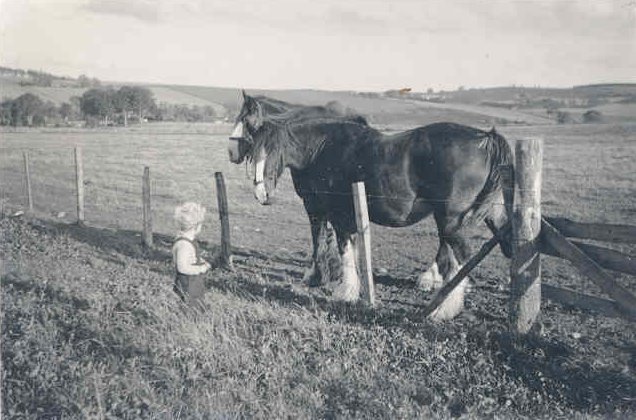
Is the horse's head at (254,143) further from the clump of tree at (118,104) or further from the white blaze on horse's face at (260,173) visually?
the clump of tree at (118,104)

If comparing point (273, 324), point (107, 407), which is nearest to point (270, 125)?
point (273, 324)

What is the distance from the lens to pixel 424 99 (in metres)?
6.58

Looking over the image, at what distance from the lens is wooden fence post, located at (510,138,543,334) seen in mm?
4465

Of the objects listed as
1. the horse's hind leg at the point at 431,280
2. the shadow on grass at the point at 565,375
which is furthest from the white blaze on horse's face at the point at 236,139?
the shadow on grass at the point at 565,375

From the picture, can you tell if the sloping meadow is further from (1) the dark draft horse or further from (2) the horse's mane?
(2) the horse's mane

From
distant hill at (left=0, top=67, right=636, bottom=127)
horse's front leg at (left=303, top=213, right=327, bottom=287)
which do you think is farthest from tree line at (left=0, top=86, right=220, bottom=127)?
horse's front leg at (left=303, top=213, right=327, bottom=287)

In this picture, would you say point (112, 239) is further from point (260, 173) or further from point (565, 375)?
Answer: point (565, 375)

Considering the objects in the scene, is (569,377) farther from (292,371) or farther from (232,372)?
(232,372)

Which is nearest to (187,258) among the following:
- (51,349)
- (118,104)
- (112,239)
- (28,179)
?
(51,349)

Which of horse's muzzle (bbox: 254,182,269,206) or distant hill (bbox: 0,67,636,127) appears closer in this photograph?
distant hill (bbox: 0,67,636,127)

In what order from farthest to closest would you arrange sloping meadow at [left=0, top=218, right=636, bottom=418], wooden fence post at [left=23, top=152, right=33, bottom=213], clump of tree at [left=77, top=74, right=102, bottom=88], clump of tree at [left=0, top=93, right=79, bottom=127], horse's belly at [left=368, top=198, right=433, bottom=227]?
wooden fence post at [left=23, top=152, right=33, bottom=213]
clump of tree at [left=0, top=93, right=79, bottom=127]
clump of tree at [left=77, top=74, right=102, bottom=88]
horse's belly at [left=368, top=198, right=433, bottom=227]
sloping meadow at [left=0, top=218, right=636, bottom=418]

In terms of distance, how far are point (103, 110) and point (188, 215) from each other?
4384 mm

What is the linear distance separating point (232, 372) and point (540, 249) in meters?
2.92

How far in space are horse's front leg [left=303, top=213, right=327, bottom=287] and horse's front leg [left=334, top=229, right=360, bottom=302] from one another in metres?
0.46
